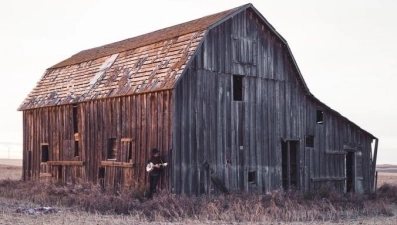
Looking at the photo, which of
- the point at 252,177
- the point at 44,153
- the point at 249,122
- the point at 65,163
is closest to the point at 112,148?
the point at 65,163

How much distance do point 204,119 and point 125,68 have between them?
5.01 m

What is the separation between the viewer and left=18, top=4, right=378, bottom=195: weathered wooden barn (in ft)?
71.9

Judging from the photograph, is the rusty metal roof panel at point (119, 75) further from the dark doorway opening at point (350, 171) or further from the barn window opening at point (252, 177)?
the dark doorway opening at point (350, 171)

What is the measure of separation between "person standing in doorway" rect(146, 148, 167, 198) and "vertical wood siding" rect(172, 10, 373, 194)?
0.67 metres

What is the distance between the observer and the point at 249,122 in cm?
2402

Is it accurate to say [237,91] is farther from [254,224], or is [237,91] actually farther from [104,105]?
[254,224]

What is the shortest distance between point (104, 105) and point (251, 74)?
21.0 ft

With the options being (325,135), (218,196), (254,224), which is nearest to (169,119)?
(218,196)

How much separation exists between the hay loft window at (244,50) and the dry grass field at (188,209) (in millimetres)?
5618

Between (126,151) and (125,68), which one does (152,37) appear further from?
(126,151)

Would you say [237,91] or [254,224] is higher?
[237,91]

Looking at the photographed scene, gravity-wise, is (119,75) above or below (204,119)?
above

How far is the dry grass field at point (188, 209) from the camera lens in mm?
16752

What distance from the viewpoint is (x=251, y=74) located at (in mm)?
24312
